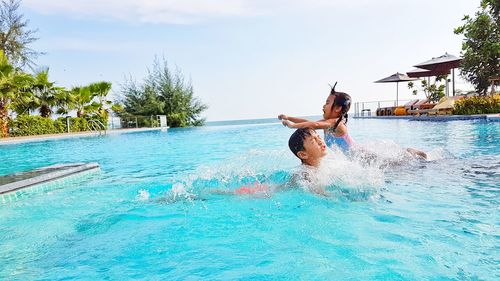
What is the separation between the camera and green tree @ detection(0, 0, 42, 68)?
2972cm

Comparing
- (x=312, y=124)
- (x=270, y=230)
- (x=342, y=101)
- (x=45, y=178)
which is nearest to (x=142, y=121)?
(x=45, y=178)

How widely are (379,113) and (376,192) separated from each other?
26.4 m

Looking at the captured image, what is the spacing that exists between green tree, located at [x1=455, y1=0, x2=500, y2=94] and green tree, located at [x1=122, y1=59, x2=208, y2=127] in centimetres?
2274

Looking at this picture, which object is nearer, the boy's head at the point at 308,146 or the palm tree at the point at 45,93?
the boy's head at the point at 308,146

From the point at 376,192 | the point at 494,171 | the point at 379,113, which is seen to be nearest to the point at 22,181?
the point at 376,192

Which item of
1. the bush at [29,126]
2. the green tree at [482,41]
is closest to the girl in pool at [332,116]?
the green tree at [482,41]

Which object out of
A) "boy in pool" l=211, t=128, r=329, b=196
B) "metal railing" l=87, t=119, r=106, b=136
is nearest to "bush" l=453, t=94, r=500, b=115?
"boy in pool" l=211, t=128, r=329, b=196

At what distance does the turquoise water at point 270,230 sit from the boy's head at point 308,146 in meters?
0.26

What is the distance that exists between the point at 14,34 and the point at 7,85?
1449cm

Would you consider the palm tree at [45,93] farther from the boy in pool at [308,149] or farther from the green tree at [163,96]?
the boy in pool at [308,149]

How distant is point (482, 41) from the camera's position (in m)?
21.3

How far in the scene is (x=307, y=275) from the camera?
2281mm

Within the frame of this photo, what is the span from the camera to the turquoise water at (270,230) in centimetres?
241

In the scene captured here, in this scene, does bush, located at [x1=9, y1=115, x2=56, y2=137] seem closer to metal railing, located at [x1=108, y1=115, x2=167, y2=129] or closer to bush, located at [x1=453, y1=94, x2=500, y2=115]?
metal railing, located at [x1=108, y1=115, x2=167, y2=129]
